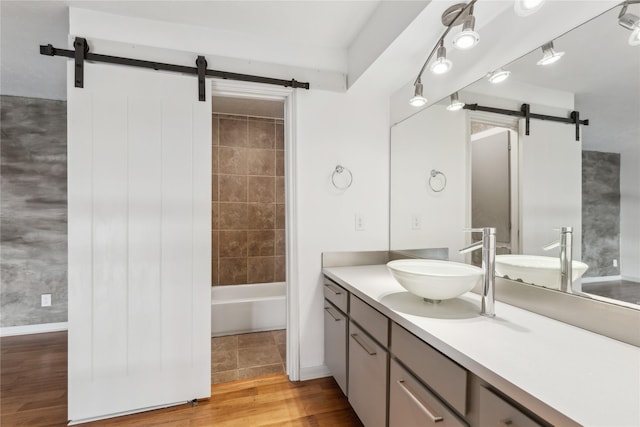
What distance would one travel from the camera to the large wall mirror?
944 millimetres

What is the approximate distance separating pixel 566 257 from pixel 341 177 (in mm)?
1409

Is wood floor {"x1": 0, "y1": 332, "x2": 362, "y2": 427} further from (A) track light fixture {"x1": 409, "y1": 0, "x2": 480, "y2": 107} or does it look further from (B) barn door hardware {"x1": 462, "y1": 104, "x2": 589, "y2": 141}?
(A) track light fixture {"x1": 409, "y1": 0, "x2": 480, "y2": 107}

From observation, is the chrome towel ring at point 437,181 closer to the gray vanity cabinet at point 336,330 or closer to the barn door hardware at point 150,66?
the gray vanity cabinet at point 336,330

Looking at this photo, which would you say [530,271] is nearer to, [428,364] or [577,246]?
[577,246]

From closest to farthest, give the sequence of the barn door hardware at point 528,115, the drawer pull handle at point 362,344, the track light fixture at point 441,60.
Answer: the barn door hardware at point 528,115 < the track light fixture at point 441,60 < the drawer pull handle at point 362,344

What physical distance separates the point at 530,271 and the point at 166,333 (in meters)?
2.04

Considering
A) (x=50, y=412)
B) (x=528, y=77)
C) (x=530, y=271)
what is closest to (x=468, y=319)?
(x=530, y=271)

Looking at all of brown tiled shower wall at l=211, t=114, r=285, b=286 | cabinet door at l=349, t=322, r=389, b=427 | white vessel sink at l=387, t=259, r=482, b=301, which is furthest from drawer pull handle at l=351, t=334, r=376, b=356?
brown tiled shower wall at l=211, t=114, r=285, b=286

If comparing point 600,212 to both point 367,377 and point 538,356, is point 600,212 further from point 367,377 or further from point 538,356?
point 367,377

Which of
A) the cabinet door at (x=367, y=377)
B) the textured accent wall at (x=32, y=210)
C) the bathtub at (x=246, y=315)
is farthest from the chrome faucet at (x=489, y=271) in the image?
the textured accent wall at (x=32, y=210)

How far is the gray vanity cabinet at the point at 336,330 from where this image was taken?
1753 millimetres

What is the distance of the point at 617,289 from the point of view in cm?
97

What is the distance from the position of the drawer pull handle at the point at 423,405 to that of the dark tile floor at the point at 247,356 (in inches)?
55.1

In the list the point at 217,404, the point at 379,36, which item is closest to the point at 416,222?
the point at 379,36
